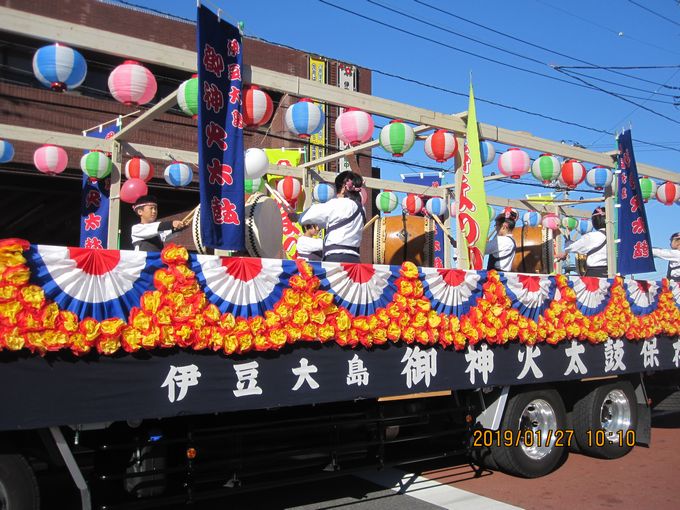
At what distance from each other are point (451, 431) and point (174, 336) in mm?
2960

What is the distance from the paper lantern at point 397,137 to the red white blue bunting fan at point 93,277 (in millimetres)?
3839

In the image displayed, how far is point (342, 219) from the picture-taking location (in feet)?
18.3

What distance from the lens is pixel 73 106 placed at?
1434cm

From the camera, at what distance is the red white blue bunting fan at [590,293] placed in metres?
6.50

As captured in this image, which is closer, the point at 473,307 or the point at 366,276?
the point at 366,276

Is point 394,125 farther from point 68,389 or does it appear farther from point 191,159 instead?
point 68,389

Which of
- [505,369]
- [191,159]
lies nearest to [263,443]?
[505,369]

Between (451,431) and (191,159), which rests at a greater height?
(191,159)

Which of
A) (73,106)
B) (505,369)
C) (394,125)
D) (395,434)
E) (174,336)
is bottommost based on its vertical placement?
(395,434)

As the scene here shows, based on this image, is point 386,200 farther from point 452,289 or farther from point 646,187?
point 452,289

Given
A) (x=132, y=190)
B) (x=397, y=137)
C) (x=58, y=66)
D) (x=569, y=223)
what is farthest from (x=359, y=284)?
(x=569, y=223)

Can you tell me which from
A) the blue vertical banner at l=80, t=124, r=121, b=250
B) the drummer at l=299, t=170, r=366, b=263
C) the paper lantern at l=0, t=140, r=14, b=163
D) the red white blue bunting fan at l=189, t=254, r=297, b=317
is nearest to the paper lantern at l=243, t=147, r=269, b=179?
the drummer at l=299, t=170, r=366, b=263

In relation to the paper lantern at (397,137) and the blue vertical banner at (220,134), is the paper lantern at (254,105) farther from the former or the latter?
the paper lantern at (397,137)

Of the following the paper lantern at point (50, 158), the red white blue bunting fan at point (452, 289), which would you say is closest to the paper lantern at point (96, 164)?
the paper lantern at point (50, 158)
